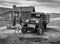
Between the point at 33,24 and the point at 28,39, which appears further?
the point at 33,24

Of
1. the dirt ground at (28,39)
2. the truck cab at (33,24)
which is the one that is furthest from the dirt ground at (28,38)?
the truck cab at (33,24)

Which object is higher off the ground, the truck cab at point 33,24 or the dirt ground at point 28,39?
the truck cab at point 33,24

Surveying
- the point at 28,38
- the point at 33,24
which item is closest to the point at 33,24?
the point at 33,24

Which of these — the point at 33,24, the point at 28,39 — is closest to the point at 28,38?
the point at 28,39

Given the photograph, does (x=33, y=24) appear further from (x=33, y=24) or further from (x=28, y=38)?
(x=28, y=38)

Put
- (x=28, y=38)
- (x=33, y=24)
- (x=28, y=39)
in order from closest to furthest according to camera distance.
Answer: (x=28, y=39)
(x=28, y=38)
(x=33, y=24)

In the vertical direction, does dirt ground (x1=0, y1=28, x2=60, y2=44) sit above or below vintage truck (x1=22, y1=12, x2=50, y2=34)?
below

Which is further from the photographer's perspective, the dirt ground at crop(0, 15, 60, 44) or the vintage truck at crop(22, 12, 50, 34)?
the vintage truck at crop(22, 12, 50, 34)

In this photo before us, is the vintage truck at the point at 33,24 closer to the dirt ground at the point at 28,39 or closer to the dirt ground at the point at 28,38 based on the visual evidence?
the dirt ground at the point at 28,38

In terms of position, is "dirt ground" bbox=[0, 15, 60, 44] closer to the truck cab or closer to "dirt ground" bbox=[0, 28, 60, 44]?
"dirt ground" bbox=[0, 28, 60, 44]

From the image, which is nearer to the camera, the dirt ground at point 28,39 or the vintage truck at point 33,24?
the dirt ground at point 28,39

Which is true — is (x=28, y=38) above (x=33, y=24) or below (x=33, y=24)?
below

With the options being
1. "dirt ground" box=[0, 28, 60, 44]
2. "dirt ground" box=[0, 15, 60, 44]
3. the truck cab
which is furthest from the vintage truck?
"dirt ground" box=[0, 28, 60, 44]

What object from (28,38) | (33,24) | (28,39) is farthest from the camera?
(33,24)
